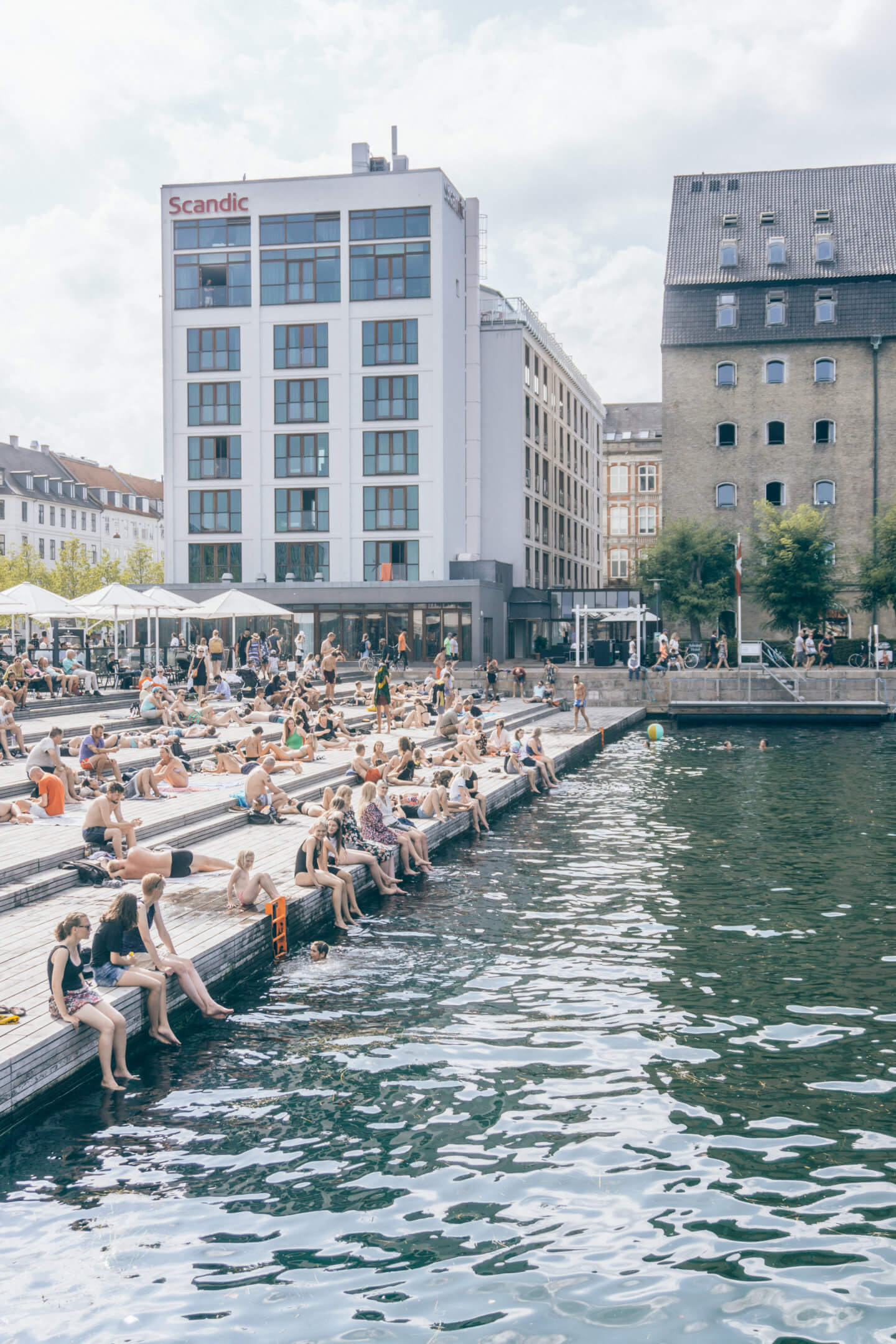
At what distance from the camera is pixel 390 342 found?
56688 millimetres

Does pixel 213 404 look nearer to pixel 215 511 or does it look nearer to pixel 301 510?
pixel 215 511

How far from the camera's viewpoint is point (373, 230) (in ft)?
185

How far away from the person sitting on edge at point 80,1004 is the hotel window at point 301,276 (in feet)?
168

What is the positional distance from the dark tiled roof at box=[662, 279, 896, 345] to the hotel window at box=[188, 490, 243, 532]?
23.3m

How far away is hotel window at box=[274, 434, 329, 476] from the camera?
188ft

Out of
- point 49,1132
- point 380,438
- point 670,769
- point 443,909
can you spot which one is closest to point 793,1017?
point 443,909

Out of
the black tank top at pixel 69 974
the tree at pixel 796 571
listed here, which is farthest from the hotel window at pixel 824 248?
the black tank top at pixel 69 974

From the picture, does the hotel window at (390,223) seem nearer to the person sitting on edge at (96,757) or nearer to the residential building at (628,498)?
the person sitting on edge at (96,757)

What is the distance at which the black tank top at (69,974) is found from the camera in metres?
9.61

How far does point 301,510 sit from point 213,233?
14.1m

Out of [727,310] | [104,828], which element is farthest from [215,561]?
[104,828]

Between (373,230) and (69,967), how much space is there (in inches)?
2058

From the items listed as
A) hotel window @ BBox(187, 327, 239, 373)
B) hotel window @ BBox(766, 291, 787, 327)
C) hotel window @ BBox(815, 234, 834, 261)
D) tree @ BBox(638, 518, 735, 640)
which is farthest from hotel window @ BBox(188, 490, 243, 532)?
hotel window @ BBox(815, 234, 834, 261)

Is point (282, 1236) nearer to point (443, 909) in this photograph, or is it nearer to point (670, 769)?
point (443, 909)
